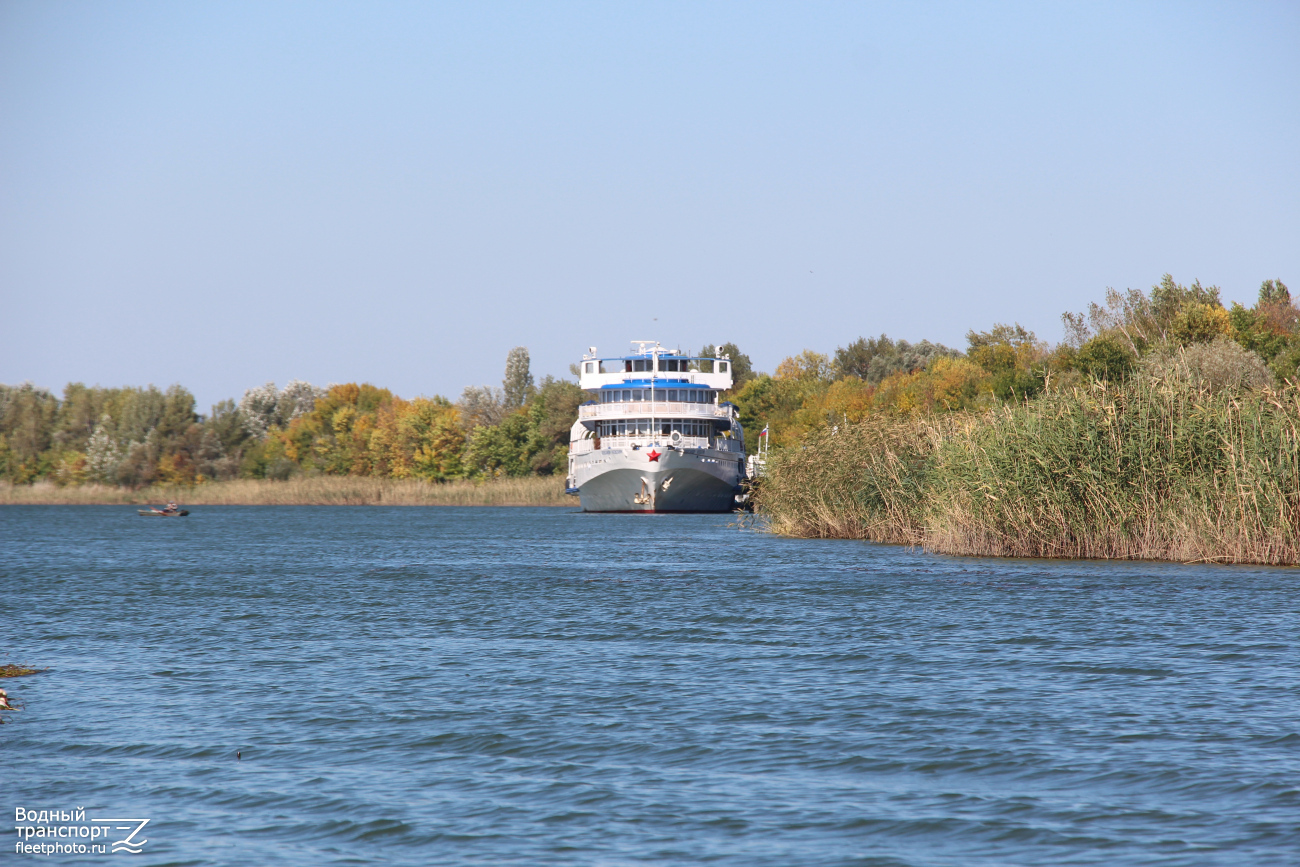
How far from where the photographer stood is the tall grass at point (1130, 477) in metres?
24.4

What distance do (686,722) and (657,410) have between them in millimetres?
55745

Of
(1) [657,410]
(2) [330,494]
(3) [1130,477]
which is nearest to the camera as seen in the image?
(3) [1130,477]

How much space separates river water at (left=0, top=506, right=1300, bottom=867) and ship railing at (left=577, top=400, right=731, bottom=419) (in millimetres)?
41812

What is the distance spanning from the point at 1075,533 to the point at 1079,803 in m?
18.3

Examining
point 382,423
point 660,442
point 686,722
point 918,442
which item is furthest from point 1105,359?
point 382,423

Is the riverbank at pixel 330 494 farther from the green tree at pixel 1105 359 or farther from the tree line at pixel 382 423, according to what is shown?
the green tree at pixel 1105 359

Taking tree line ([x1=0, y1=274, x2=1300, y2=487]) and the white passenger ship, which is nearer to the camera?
the white passenger ship

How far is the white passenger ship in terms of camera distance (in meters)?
66.1

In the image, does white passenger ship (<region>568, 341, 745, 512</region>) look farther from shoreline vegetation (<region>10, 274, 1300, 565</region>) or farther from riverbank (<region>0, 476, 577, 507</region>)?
riverbank (<region>0, 476, 577, 507</region>)

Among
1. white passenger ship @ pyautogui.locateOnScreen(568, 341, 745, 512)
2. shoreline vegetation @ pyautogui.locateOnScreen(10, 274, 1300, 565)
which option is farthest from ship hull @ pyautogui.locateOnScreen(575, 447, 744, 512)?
shoreline vegetation @ pyautogui.locateOnScreen(10, 274, 1300, 565)

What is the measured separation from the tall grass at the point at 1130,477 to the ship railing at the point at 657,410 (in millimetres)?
36937

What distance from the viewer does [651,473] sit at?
65875 millimetres

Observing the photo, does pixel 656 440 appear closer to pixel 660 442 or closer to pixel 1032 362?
pixel 660 442

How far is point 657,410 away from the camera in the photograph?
68.2 m
